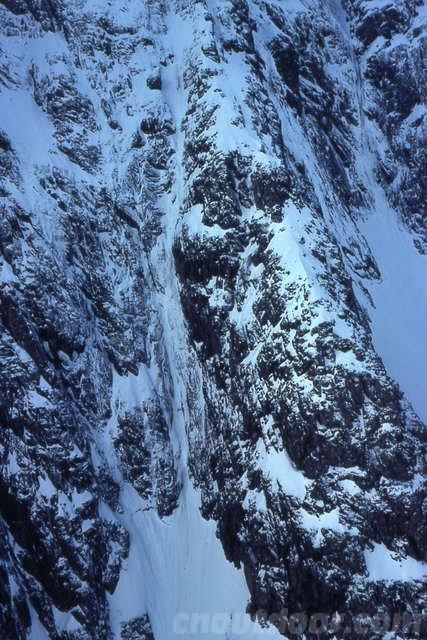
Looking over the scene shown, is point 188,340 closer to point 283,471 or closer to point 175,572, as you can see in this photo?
point 283,471

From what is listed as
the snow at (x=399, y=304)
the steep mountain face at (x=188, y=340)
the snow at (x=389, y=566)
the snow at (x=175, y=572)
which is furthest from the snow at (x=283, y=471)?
the snow at (x=399, y=304)

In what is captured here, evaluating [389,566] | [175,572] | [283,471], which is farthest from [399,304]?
[175,572]

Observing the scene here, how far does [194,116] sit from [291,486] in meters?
33.5

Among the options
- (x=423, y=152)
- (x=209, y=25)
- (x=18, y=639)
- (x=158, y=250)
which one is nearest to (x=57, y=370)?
A: (x=158, y=250)

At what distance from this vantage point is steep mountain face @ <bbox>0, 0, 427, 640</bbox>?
38344 mm

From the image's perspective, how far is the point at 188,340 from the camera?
51250 millimetres

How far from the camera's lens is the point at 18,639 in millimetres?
35875

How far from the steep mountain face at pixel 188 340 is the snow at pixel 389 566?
0.38 feet

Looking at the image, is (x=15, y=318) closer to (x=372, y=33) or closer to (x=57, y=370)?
(x=57, y=370)

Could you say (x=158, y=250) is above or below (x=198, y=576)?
above

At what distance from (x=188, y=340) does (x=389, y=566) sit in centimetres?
2330

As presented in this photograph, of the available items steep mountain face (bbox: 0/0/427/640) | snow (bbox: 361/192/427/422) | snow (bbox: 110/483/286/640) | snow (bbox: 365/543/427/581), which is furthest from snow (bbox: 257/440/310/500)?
snow (bbox: 361/192/427/422)

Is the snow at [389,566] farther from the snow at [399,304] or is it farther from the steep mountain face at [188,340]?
the snow at [399,304]

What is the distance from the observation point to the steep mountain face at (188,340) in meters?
38.3
